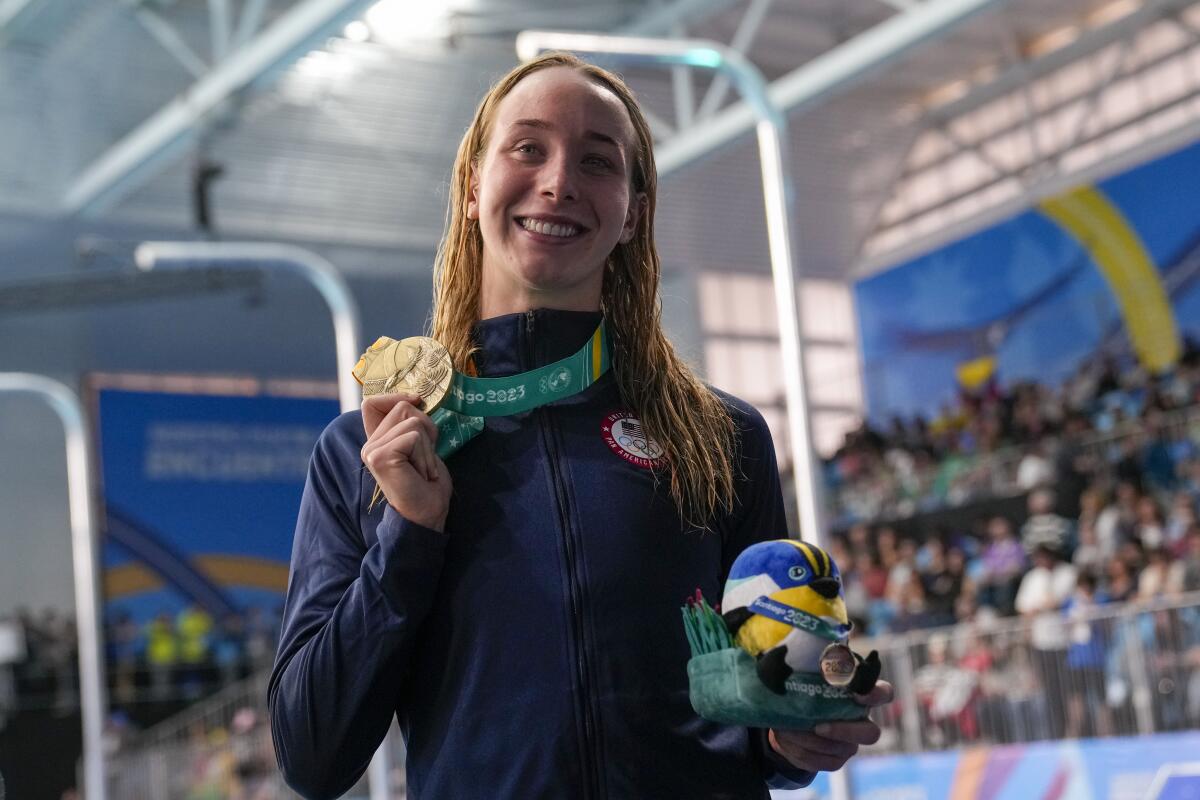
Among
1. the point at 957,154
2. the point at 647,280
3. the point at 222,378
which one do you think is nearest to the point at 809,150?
the point at 957,154

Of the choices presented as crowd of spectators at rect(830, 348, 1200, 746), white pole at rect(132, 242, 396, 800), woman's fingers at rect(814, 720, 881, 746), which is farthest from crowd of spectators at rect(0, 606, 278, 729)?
woman's fingers at rect(814, 720, 881, 746)

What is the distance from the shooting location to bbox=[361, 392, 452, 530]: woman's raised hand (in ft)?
5.80

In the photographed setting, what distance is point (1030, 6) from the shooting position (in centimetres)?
2377

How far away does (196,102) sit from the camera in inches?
680

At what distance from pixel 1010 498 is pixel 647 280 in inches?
669

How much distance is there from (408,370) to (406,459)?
14 centimetres

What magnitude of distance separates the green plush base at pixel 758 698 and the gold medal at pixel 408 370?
454 mm

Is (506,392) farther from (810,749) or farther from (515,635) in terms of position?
(810,749)

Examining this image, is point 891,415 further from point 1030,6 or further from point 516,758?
point 516,758

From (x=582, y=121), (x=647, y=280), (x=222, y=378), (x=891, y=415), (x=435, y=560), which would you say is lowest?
(x=435, y=560)

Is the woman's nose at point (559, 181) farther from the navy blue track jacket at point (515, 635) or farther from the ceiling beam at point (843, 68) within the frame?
the ceiling beam at point (843, 68)

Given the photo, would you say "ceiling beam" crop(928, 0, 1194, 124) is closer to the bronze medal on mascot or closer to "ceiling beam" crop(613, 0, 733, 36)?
"ceiling beam" crop(613, 0, 733, 36)

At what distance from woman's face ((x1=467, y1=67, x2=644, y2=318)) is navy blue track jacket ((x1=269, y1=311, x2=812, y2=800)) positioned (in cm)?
18

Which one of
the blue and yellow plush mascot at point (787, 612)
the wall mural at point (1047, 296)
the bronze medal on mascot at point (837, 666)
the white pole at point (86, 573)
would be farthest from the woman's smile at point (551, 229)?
the wall mural at point (1047, 296)
